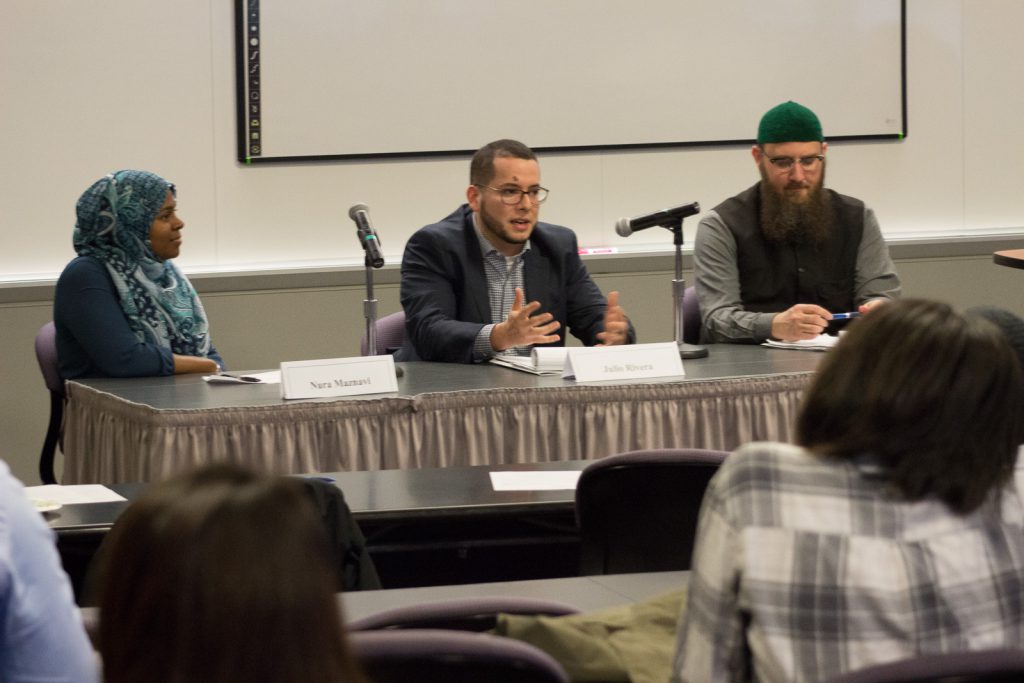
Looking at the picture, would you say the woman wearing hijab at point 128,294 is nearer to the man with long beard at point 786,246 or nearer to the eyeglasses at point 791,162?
the man with long beard at point 786,246

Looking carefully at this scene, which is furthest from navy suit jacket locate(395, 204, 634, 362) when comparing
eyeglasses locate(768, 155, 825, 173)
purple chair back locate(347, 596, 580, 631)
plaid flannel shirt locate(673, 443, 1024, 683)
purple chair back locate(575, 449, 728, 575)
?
plaid flannel shirt locate(673, 443, 1024, 683)

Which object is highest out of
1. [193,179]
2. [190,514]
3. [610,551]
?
[193,179]

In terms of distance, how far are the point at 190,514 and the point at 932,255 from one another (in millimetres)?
6098

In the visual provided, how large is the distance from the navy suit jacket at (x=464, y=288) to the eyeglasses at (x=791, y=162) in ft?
2.46

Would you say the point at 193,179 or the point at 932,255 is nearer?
the point at 193,179

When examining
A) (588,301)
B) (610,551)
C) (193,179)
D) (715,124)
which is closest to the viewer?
(610,551)

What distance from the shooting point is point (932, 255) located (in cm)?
665

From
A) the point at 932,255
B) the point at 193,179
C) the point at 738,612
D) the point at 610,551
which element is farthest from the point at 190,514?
the point at 932,255

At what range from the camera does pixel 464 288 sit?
4574mm

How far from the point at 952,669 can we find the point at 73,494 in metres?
2.12

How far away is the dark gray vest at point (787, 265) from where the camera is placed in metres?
4.82

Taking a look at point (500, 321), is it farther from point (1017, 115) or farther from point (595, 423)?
point (1017, 115)

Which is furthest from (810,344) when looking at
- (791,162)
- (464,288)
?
(464,288)

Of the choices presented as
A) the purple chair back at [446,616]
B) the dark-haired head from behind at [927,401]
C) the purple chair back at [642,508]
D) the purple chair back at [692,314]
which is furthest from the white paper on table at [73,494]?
the purple chair back at [692,314]
